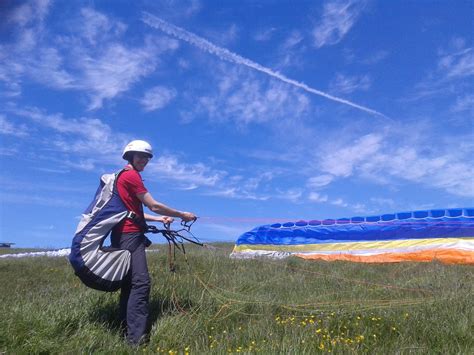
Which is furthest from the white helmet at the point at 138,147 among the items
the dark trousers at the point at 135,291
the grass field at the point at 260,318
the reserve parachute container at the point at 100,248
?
the grass field at the point at 260,318

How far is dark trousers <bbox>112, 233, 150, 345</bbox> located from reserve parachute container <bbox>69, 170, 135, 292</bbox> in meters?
0.12

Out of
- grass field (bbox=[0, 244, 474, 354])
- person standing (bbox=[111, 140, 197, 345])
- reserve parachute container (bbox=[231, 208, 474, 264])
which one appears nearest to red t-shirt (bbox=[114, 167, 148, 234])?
person standing (bbox=[111, 140, 197, 345])

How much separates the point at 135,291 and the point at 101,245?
26.3 inches

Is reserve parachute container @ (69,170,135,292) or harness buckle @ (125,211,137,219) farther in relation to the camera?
harness buckle @ (125,211,137,219)

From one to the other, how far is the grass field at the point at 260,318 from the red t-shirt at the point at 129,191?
3.75 ft

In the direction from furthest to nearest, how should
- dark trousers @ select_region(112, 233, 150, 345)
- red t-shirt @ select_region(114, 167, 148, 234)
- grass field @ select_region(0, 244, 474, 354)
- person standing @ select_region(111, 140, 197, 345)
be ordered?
1. red t-shirt @ select_region(114, 167, 148, 234)
2. person standing @ select_region(111, 140, 197, 345)
3. dark trousers @ select_region(112, 233, 150, 345)
4. grass field @ select_region(0, 244, 474, 354)

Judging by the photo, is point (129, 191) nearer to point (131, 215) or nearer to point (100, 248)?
point (131, 215)

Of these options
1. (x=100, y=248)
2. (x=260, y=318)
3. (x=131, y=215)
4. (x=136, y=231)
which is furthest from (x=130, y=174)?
(x=260, y=318)

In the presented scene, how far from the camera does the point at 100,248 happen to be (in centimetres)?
564

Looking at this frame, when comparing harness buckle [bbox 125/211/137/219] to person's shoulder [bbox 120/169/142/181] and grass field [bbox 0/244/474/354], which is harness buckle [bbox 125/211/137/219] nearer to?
person's shoulder [bbox 120/169/142/181]

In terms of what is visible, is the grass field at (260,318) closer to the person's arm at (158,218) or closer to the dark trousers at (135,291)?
the dark trousers at (135,291)

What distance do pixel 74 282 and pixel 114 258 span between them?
175 inches

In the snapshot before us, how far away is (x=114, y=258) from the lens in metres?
5.62

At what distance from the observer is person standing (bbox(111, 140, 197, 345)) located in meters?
5.57
